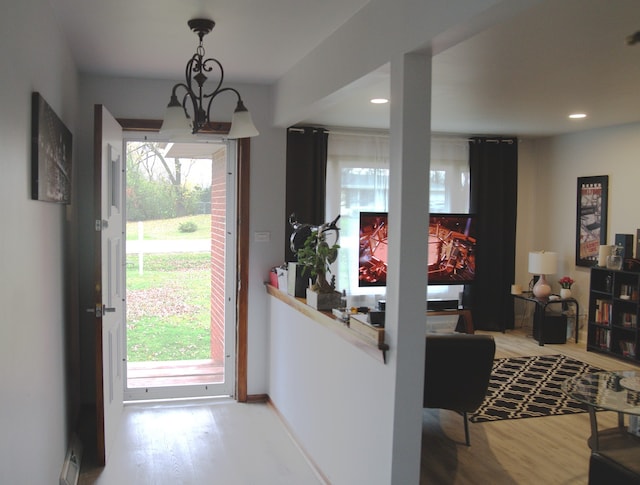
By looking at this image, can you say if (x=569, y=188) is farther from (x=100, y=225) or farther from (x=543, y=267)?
(x=100, y=225)

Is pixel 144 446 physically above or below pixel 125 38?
below

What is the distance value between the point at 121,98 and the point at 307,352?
7.79 ft

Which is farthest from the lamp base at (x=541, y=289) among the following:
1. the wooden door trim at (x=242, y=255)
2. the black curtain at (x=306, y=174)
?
the wooden door trim at (x=242, y=255)

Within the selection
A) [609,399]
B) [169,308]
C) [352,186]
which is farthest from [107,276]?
[352,186]

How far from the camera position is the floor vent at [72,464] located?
118 inches

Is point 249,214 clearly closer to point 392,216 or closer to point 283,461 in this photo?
point 283,461

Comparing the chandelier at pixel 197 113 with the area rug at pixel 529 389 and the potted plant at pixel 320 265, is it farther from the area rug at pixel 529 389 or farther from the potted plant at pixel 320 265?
the area rug at pixel 529 389

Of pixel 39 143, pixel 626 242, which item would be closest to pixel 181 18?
pixel 39 143

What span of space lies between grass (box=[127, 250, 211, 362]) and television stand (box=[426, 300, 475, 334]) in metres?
2.30

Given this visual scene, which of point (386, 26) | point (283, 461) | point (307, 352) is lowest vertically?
point (283, 461)

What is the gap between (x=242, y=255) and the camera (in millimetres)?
4586

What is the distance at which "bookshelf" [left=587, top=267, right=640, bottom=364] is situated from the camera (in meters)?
5.71

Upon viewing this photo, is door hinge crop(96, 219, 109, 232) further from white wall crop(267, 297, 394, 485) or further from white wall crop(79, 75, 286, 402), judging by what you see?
white wall crop(267, 297, 394, 485)

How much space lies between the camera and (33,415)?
7.45 ft
